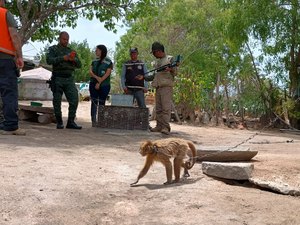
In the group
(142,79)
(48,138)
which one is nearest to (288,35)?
(142,79)

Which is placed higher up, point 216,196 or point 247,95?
point 247,95

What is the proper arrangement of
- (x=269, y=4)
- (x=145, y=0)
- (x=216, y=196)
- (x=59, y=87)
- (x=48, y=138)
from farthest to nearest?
(x=269, y=4), (x=145, y=0), (x=59, y=87), (x=48, y=138), (x=216, y=196)

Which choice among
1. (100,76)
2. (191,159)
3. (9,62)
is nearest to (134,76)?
(100,76)

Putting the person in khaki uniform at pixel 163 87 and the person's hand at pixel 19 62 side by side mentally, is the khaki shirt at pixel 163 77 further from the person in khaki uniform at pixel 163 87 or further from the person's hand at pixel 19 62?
the person's hand at pixel 19 62

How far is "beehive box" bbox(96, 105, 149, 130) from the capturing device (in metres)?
9.27

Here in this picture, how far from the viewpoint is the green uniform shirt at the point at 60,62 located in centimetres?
862

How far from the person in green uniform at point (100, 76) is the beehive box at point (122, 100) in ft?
0.83

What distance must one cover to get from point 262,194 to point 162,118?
5.04 m

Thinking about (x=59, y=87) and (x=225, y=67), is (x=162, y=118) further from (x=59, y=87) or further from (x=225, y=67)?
(x=225, y=67)

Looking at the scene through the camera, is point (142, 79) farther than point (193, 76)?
No

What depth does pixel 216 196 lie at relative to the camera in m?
4.03

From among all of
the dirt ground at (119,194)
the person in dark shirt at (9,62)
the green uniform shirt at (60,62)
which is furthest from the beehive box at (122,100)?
the dirt ground at (119,194)

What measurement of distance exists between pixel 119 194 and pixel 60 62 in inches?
202

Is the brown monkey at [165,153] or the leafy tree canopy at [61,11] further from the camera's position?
the leafy tree canopy at [61,11]
